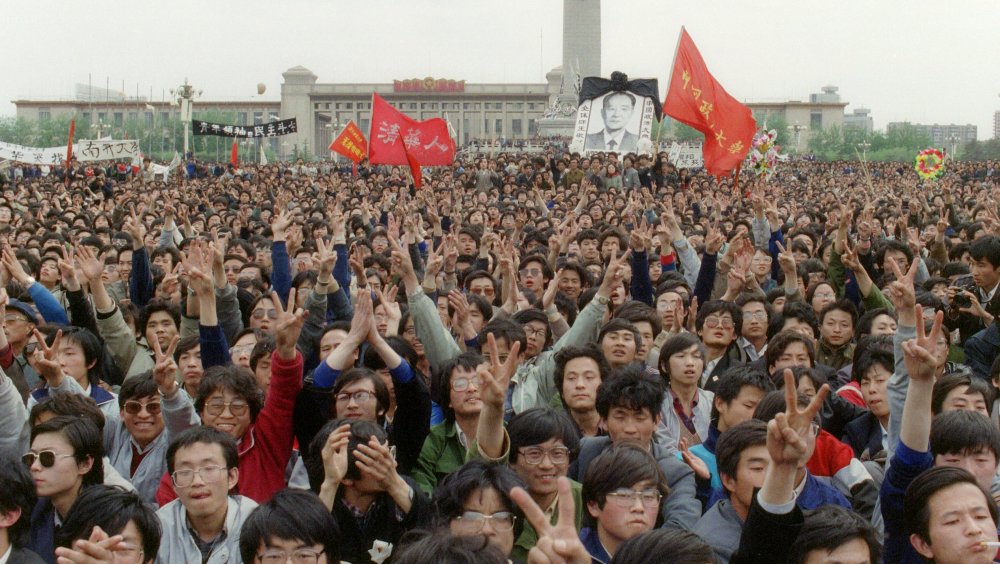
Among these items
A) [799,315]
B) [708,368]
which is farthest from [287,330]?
[799,315]

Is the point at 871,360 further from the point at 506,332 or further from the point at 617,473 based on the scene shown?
the point at 617,473

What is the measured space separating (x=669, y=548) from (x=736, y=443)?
0.83m

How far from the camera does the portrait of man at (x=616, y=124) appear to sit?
703 inches

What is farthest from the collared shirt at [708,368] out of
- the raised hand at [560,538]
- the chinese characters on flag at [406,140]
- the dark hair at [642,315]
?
the chinese characters on flag at [406,140]

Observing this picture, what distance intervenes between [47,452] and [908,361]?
9.15ft

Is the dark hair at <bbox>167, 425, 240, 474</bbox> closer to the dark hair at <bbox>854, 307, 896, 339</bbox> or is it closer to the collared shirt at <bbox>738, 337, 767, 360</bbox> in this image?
the collared shirt at <bbox>738, 337, 767, 360</bbox>

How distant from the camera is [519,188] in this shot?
52.0 ft

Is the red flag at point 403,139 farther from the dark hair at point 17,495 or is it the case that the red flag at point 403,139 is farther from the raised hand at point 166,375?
the dark hair at point 17,495

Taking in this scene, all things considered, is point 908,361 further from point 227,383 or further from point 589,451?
point 227,383

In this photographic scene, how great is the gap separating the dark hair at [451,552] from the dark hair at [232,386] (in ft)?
5.10

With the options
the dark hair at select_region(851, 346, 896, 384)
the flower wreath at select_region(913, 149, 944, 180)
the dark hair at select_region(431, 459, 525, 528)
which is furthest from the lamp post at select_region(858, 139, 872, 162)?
the dark hair at select_region(431, 459, 525, 528)

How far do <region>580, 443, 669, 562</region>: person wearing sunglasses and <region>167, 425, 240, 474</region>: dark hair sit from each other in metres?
1.17

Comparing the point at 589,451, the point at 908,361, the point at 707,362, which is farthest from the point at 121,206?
the point at 908,361

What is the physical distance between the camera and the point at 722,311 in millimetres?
5746
